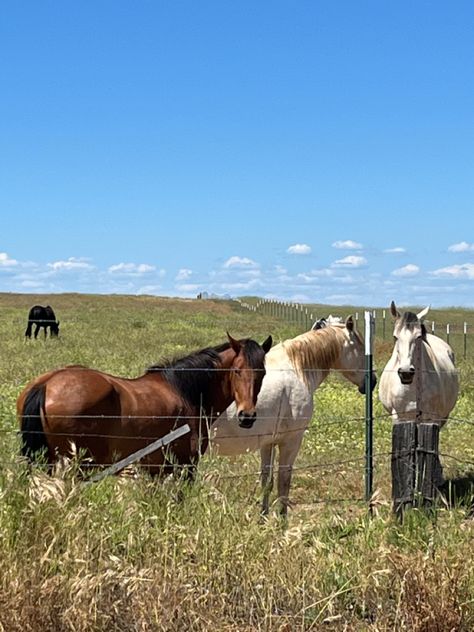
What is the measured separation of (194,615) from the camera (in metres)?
4.08

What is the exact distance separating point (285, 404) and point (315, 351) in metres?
0.75

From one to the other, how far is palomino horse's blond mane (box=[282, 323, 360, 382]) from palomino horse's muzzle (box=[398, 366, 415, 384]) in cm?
69

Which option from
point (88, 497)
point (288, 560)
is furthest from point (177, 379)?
point (288, 560)

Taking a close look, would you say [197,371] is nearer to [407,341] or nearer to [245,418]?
[245,418]

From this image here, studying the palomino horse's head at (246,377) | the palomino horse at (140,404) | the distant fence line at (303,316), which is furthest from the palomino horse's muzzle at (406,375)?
the distant fence line at (303,316)

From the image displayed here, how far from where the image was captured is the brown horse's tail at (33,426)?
6.12 metres

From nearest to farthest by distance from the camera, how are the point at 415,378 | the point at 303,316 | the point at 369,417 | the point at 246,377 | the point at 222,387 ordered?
the point at 369,417 < the point at 246,377 < the point at 222,387 < the point at 415,378 < the point at 303,316

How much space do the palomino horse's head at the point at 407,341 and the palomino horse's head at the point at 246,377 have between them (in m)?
2.04

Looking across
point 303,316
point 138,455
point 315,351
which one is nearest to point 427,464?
point 138,455

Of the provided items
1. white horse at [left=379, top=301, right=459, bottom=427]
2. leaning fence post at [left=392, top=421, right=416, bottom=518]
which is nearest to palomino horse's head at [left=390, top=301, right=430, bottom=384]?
white horse at [left=379, top=301, right=459, bottom=427]

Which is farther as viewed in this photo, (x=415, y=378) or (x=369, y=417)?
(x=415, y=378)

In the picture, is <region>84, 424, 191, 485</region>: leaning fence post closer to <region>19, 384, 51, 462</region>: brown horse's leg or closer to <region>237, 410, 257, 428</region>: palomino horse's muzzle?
<region>19, 384, 51, 462</region>: brown horse's leg

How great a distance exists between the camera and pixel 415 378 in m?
9.45

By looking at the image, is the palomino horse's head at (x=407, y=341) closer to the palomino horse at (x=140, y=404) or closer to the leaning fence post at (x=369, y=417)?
the leaning fence post at (x=369, y=417)
